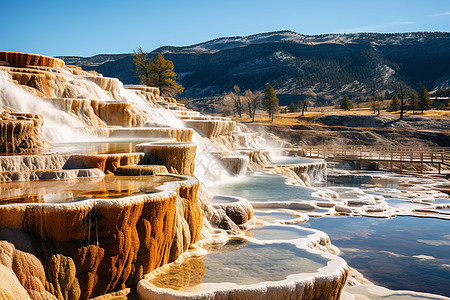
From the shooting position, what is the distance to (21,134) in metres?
10.4

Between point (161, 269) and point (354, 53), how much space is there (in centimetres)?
14640

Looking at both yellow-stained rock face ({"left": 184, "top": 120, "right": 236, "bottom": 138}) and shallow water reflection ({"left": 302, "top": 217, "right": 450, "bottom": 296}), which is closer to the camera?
shallow water reflection ({"left": 302, "top": 217, "right": 450, "bottom": 296})

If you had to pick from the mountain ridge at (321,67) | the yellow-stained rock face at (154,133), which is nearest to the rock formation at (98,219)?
the yellow-stained rock face at (154,133)

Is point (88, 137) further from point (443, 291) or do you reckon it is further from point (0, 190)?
point (443, 291)

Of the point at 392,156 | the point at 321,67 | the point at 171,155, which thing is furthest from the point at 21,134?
the point at 321,67

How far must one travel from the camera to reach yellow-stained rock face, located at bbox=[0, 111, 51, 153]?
10.1 m

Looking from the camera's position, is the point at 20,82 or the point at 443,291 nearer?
the point at 443,291

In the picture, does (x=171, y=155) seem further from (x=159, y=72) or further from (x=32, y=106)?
(x=159, y=72)

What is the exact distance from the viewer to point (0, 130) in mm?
10008

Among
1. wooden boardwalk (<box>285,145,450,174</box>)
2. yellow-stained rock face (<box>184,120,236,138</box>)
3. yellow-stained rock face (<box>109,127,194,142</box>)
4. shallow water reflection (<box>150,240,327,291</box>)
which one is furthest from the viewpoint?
wooden boardwalk (<box>285,145,450,174</box>)

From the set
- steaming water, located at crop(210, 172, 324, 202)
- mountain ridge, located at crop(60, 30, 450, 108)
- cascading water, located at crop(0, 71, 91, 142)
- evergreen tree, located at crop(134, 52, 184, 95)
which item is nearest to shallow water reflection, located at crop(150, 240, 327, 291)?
steaming water, located at crop(210, 172, 324, 202)

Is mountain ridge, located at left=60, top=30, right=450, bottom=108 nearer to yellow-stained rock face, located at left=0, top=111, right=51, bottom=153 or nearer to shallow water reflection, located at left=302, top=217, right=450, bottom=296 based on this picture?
shallow water reflection, located at left=302, top=217, right=450, bottom=296

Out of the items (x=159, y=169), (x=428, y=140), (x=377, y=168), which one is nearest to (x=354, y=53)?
(x=428, y=140)

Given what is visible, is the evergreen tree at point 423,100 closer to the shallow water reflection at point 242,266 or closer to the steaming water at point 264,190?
the steaming water at point 264,190
